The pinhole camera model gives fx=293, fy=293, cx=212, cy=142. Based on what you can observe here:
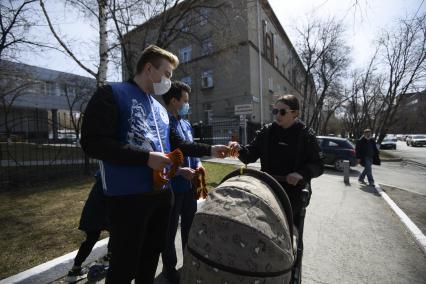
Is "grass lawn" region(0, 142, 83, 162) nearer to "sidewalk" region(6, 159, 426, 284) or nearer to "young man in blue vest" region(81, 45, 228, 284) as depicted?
"sidewalk" region(6, 159, 426, 284)

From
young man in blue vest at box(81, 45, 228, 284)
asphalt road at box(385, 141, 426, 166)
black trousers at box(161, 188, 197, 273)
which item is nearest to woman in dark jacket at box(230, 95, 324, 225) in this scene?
black trousers at box(161, 188, 197, 273)

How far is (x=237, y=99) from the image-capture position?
2470 cm

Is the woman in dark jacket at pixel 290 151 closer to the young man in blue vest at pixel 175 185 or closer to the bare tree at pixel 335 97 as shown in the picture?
the young man in blue vest at pixel 175 185

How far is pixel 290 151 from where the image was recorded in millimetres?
2904

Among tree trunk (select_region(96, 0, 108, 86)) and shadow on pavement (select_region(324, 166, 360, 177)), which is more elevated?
tree trunk (select_region(96, 0, 108, 86))

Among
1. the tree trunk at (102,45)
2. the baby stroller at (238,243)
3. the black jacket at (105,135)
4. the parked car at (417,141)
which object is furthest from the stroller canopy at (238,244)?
the parked car at (417,141)

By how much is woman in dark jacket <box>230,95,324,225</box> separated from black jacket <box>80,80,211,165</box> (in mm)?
1426

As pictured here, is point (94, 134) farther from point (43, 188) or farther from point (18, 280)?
point (43, 188)

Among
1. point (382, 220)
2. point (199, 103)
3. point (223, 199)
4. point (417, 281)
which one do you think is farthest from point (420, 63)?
point (223, 199)

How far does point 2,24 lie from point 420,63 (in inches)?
1186

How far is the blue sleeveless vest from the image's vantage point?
6.06 ft

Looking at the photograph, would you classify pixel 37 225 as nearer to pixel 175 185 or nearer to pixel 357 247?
pixel 175 185

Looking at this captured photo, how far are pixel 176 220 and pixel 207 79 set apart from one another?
986 inches

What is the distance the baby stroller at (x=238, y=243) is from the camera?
1.54 m
